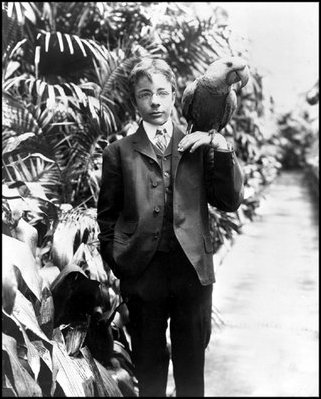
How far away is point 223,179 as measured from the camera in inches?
86.7

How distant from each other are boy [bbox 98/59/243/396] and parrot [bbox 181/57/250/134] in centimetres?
7

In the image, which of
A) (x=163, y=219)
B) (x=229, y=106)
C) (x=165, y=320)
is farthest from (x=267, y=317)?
(x=229, y=106)

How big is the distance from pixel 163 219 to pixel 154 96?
0.45 m

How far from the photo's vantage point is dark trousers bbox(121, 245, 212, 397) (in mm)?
2264

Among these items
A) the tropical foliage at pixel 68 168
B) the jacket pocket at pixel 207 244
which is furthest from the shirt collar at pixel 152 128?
the tropical foliage at pixel 68 168

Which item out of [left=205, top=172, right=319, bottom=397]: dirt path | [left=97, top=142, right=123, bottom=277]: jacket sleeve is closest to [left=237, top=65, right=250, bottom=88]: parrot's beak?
[left=97, top=142, right=123, bottom=277]: jacket sleeve

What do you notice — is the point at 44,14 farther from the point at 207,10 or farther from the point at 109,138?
the point at 207,10

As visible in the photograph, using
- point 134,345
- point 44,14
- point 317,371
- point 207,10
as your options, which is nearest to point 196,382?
point 134,345

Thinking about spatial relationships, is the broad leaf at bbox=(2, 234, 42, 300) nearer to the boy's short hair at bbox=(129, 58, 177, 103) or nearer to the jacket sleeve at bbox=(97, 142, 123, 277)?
the jacket sleeve at bbox=(97, 142, 123, 277)

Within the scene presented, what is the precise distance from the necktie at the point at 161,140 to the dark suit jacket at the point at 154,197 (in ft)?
0.13

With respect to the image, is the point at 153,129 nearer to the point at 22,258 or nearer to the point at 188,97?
the point at 188,97

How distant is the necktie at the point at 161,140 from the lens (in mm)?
2328

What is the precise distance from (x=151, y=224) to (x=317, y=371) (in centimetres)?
198

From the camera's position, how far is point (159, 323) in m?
2.33
